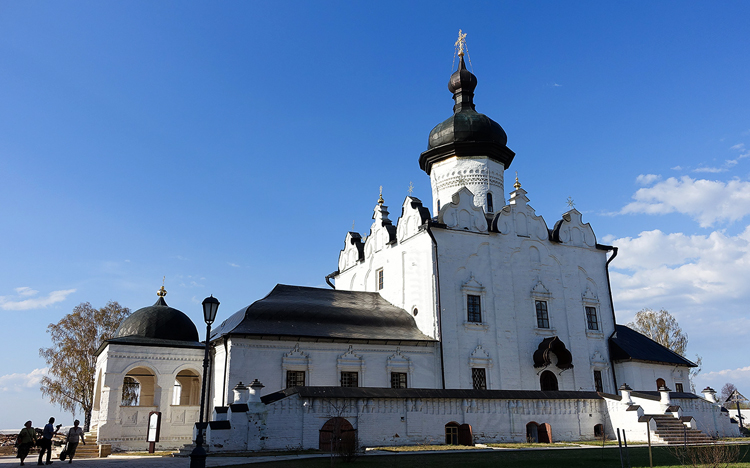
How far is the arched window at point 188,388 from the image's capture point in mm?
23484

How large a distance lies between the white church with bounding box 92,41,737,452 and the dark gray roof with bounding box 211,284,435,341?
7cm

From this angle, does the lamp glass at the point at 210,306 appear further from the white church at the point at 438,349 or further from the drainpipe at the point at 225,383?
the drainpipe at the point at 225,383

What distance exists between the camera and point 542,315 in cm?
2502

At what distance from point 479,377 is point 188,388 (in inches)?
475

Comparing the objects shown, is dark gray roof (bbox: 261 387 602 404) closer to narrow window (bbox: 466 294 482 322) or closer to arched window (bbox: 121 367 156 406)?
narrow window (bbox: 466 294 482 322)

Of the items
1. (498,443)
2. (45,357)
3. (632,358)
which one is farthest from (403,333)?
(45,357)

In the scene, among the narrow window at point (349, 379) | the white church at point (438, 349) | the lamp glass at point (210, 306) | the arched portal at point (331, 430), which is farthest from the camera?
the narrow window at point (349, 379)

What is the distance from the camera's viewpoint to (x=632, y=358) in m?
24.9

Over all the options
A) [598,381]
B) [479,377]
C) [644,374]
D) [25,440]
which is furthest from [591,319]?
[25,440]

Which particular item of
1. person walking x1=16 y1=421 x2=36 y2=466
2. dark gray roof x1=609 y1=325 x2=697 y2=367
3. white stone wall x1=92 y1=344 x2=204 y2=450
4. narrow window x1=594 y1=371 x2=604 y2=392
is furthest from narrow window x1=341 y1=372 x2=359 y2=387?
dark gray roof x1=609 y1=325 x2=697 y2=367

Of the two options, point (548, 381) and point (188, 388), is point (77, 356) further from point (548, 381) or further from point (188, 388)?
point (548, 381)

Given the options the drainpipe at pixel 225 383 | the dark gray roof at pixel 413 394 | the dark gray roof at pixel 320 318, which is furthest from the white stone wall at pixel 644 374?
the drainpipe at pixel 225 383

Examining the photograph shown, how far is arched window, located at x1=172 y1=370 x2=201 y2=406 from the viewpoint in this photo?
23484 millimetres

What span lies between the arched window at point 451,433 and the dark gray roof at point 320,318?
515 centimetres
